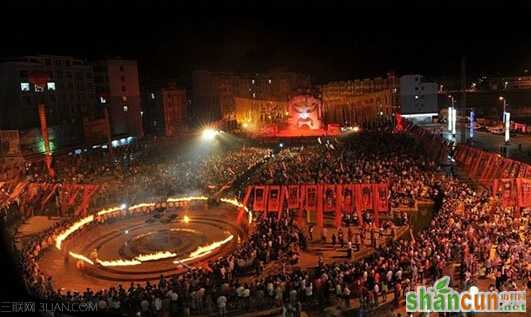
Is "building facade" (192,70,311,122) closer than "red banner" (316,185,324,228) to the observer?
No

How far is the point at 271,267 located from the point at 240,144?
121 feet

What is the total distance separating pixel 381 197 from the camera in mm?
25344

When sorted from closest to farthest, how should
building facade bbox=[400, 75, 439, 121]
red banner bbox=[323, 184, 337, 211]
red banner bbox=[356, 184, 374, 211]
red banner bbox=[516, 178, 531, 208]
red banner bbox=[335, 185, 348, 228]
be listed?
1. red banner bbox=[516, 178, 531, 208]
2. red banner bbox=[335, 185, 348, 228]
3. red banner bbox=[356, 184, 374, 211]
4. red banner bbox=[323, 184, 337, 211]
5. building facade bbox=[400, 75, 439, 121]

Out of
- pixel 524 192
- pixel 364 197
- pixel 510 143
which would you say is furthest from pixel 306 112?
pixel 524 192

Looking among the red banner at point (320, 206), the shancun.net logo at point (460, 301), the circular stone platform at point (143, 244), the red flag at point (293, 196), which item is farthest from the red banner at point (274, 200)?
the shancun.net logo at point (460, 301)

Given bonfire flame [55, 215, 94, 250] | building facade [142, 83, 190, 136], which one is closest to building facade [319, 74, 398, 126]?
building facade [142, 83, 190, 136]

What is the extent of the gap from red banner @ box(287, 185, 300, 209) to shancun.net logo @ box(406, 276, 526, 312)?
12.4 m

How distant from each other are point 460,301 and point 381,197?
12.5 metres

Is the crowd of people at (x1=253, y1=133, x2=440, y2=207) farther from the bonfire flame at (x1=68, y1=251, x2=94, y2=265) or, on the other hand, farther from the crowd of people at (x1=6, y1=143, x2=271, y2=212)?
the bonfire flame at (x1=68, y1=251, x2=94, y2=265)

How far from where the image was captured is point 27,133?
1865 inches

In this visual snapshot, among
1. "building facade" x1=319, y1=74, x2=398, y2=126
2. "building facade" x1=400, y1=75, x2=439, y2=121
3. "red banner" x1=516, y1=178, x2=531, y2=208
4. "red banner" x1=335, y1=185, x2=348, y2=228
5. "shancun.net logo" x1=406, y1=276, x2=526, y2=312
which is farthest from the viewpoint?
"building facade" x1=319, y1=74, x2=398, y2=126

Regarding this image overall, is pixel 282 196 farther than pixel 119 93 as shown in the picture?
No

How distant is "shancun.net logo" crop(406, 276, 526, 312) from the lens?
12992 millimetres

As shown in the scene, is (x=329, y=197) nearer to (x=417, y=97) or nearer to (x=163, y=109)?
(x=417, y=97)
